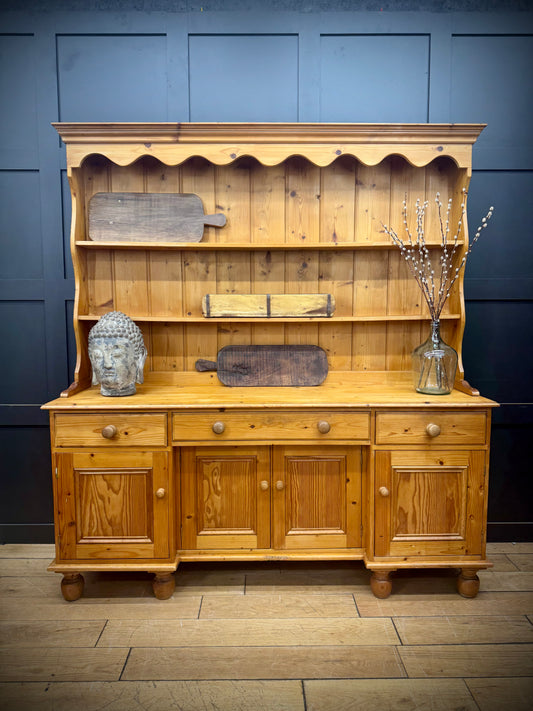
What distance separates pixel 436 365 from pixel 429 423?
0.30m

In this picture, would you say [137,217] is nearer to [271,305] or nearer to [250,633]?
[271,305]

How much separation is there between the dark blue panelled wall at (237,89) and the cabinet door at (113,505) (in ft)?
2.28

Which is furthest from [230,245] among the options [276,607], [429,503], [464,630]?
[464,630]

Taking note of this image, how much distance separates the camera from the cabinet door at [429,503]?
2.04 m

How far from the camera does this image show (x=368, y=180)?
7.92ft

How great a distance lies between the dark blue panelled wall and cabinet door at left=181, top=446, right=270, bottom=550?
0.98 metres

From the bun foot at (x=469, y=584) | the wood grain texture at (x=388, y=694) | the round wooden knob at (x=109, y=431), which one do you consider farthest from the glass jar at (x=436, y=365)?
the round wooden knob at (x=109, y=431)

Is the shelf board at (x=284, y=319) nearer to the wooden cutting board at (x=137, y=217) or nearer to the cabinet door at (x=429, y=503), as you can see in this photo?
the wooden cutting board at (x=137, y=217)

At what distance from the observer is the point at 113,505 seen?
2.04 m

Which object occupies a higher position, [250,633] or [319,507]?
[319,507]

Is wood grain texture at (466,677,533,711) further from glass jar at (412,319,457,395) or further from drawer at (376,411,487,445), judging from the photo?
glass jar at (412,319,457,395)

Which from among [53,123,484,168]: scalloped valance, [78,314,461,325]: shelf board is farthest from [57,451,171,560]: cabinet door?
[53,123,484,168]: scalloped valance

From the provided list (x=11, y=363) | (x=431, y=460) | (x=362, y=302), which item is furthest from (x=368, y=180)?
(x=11, y=363)

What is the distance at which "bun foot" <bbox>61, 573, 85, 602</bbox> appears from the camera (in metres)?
2.08
